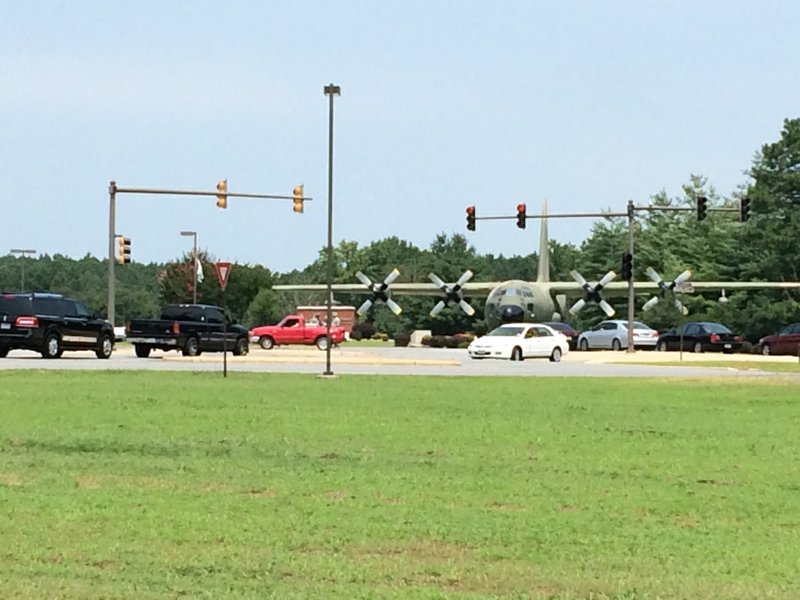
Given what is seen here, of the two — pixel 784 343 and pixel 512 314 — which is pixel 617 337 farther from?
pixel 784 343

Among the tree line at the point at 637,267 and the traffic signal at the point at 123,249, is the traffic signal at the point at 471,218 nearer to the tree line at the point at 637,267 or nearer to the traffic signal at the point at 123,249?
the traffic signal at the point at 123,249

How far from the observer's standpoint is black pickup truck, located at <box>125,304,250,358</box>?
45.9 meters

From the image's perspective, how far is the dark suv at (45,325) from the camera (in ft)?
136

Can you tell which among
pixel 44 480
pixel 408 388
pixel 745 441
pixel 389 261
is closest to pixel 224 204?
pixel 408 388

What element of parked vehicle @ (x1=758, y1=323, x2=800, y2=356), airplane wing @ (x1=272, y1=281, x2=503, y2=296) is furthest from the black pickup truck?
airplane wing @ (x1=272, y1=281, x2=503, y2=296)

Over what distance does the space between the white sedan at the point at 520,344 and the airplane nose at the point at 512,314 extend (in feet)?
54.8

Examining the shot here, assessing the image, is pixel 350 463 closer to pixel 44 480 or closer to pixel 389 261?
pixel 44 480

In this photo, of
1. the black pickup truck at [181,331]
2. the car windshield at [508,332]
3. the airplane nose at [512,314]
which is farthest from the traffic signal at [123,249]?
the airplane nose at [512,314]

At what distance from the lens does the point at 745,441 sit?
1689cm

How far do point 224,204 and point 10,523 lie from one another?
1453 inches

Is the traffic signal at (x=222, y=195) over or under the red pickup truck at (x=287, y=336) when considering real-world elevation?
over

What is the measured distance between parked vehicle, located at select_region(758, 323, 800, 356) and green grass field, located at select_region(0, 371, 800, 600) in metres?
38.3

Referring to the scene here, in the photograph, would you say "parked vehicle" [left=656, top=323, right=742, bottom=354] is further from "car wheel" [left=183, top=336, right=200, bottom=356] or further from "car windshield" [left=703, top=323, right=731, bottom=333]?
"car wheel" [left=183, top=336, right=200, bottom=356]

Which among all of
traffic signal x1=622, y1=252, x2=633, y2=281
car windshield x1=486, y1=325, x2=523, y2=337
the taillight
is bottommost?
car windshield x1=486, y1=325, x2=523, y2=337
